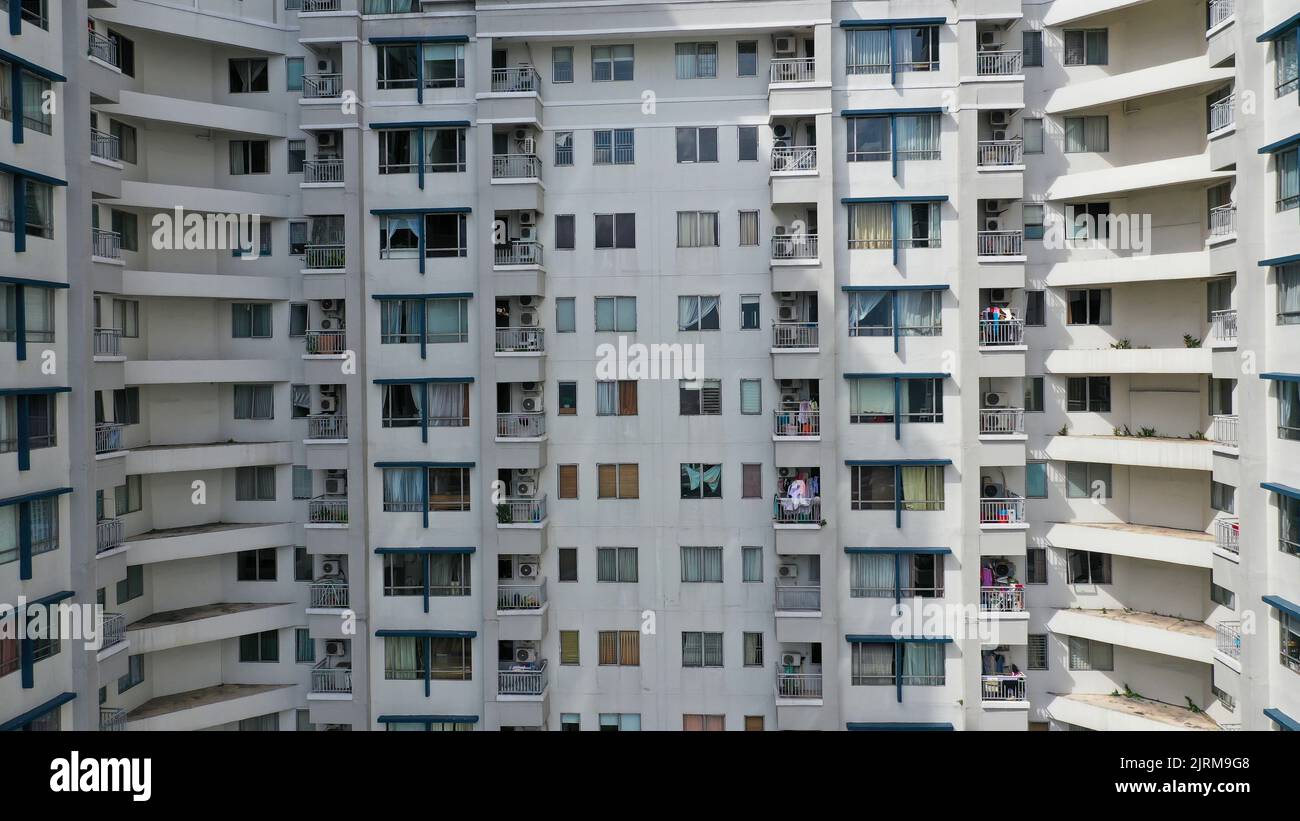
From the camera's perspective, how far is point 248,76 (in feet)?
82.9

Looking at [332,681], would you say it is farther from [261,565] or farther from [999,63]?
[999,63]

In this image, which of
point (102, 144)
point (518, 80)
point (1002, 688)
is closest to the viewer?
point (102, 144)

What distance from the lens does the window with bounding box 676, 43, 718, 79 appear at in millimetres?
23781

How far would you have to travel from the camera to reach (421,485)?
24.0 metres

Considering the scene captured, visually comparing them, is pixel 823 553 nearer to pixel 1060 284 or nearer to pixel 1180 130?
pixel 1060 284

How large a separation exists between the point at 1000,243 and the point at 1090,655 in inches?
466

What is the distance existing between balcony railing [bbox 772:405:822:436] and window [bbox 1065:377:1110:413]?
290 inches

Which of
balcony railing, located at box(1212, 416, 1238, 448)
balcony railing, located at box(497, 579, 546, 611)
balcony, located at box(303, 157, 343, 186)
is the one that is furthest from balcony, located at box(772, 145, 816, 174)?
balcony railing, located at box(497, 579, 546, 611)

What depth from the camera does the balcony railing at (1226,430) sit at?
790 inches

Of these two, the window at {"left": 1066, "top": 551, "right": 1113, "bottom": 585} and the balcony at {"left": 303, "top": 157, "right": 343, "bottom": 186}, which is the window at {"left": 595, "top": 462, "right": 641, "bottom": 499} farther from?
the window at {"left": 1066, "top": 551, "right": 1113, "bottom": 585}

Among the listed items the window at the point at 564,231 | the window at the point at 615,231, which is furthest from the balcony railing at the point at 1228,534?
the window at the point at 564,231

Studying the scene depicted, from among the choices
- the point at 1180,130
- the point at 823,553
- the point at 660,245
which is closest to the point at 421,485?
the point at 660,245

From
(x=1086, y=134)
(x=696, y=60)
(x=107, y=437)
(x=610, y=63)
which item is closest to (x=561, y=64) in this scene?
(x=610, y=63)

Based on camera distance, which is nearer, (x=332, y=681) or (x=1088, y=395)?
(x=332, y=681)
